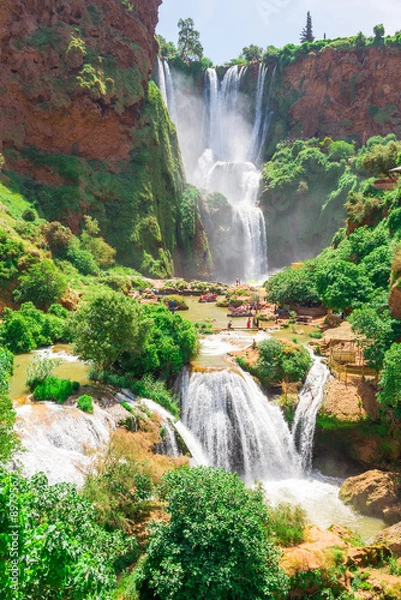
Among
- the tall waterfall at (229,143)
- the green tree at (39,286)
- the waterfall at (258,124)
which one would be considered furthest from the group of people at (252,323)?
the waterfall at (258,124)

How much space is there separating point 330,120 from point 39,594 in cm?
7264

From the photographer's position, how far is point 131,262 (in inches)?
1841

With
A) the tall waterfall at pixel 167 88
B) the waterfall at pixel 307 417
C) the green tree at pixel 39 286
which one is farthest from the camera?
the tall waterfall at pixel 167 88

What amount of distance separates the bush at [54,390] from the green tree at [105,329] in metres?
1.58

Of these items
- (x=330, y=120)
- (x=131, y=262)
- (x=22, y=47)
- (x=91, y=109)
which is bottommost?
(x=131, y=262)

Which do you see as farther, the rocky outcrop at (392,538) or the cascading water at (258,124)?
the cascading water at (258,124)

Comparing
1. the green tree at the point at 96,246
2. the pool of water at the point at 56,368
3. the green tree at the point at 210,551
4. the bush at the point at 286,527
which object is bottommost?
the bush at the point at 286,527

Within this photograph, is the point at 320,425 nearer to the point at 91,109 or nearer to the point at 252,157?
the point at 91,109

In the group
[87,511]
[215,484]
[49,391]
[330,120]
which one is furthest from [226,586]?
[330,120]

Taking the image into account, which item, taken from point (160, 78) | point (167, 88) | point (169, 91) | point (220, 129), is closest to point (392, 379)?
point (160, 78)

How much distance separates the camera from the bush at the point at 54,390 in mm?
15016

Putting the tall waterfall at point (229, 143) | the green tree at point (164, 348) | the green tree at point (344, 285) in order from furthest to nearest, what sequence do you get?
the tall waterfall at point (229, 143), the green tree at point (344, 285), the green tree at point (164, 348)

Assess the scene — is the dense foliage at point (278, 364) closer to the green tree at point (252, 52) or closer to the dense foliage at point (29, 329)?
the dense foliage at point (29, 329)

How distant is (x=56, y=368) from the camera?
18.5 metres
